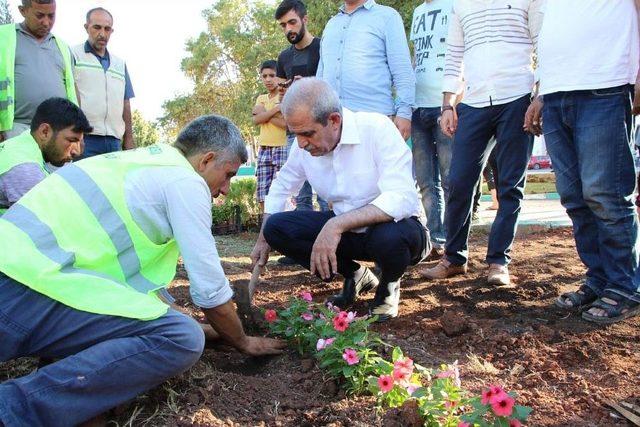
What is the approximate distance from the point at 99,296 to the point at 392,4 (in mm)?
13301

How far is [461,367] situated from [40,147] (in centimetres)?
256

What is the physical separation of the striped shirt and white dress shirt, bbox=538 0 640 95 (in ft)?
1.59

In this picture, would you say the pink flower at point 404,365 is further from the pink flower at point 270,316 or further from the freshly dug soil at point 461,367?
the pink flower at point 270,316

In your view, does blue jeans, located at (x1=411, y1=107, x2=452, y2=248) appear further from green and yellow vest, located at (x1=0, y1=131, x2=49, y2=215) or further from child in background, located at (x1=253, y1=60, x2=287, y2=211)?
green and yellow vest, located at (x1=0, y1=131, x2=49, y2=215)

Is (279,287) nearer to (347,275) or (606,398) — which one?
(347,275)

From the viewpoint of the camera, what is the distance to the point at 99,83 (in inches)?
184

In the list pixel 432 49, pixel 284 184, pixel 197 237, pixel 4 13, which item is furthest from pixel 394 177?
pixel 4 13

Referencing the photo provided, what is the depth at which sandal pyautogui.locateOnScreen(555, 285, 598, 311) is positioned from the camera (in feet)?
10.4

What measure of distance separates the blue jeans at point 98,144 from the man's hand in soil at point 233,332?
2.76 meters

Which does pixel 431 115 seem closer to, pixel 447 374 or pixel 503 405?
pixel 447 374

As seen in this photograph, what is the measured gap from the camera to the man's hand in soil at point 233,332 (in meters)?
2.21

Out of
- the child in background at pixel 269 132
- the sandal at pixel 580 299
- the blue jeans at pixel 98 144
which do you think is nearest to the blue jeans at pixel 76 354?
the sandal at pixel 580 299

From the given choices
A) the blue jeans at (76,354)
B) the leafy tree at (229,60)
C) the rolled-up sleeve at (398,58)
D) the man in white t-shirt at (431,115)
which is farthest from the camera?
the leafy tree at (229,60)

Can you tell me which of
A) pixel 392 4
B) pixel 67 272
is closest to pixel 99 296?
pixel 67 272
